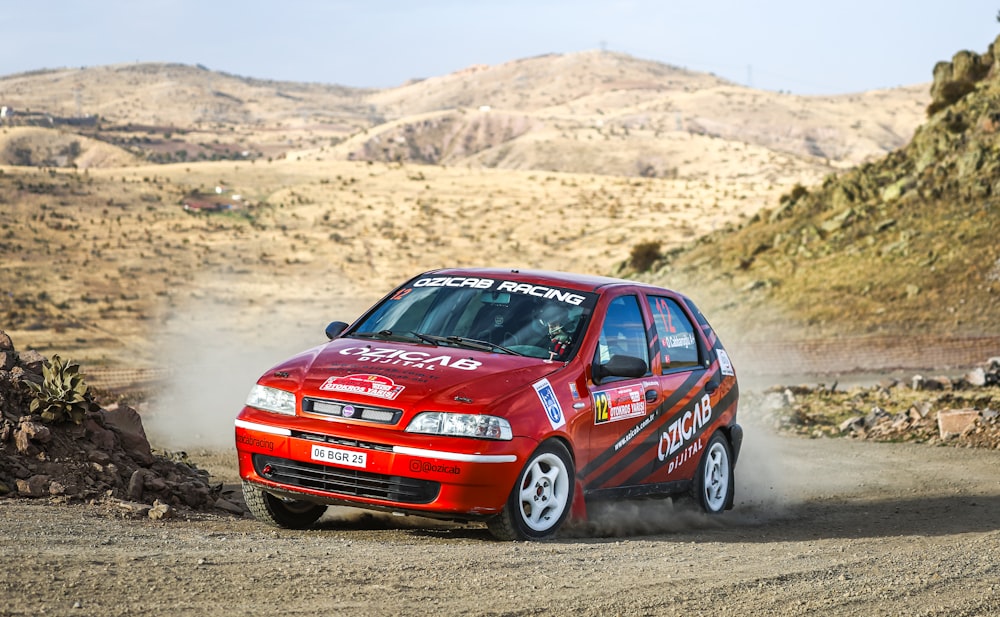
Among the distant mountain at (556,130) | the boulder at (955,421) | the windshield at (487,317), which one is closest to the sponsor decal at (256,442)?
the windshield at (487,317)

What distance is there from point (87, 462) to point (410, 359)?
238 centimetres

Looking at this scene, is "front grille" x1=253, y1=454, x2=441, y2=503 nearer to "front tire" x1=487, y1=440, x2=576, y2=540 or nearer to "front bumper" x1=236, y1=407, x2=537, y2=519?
"front bumper" x1=236, y1=407, x2=537, y2=519

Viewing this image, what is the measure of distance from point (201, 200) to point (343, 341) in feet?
163

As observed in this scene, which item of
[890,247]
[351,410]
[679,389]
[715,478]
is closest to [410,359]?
[351,410]

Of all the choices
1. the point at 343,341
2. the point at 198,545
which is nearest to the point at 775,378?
the point at 343,341

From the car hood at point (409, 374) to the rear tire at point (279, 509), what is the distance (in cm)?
69

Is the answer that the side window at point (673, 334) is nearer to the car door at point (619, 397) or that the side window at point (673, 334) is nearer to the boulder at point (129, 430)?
the car door at point (619, 397)

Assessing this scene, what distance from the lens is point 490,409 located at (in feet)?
22.6

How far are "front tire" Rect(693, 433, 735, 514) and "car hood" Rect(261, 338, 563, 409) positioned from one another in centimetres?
219

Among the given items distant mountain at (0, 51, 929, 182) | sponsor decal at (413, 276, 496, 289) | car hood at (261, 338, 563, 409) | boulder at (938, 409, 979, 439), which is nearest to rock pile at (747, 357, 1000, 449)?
boulder at (938, 409, 979, 439)

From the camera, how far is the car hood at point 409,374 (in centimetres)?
695

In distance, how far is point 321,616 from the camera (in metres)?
4.89

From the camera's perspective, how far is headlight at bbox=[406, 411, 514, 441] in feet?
22.5

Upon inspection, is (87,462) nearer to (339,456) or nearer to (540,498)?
(339,456)
